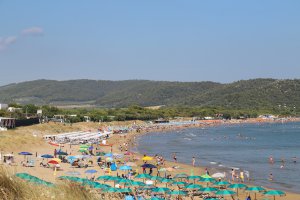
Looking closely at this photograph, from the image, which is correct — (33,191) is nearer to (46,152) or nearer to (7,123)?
(46,152)

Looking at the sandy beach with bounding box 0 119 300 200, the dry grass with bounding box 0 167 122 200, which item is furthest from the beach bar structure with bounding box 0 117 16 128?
the dry grass with bounding box 0 167 122 200

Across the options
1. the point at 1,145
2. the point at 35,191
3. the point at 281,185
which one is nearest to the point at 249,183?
the point at 281,185

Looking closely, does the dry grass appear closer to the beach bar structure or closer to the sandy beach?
the sandy beach

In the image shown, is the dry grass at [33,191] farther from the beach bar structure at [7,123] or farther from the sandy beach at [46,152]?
the beach bar structure at [7,123]

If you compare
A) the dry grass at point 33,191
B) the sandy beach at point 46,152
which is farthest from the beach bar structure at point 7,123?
the dry grass at point 33,191

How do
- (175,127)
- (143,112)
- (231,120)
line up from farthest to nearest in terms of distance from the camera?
(231,120) < (143,112) < (175,127)

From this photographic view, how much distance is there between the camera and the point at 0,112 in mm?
65875

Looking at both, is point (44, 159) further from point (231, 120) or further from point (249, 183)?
point (231, 120)

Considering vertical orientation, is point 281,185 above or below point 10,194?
below

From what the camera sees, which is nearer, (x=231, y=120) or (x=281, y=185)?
(x=281, y=185)

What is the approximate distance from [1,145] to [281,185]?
869 inches

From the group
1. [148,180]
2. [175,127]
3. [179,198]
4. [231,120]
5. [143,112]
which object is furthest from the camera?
[231,120]

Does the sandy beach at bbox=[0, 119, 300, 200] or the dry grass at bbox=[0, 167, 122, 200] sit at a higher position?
the dry grass at bbox=[0, 167, 122, 200]

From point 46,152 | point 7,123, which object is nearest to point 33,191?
point 46,152
